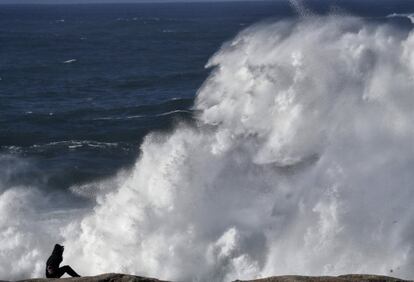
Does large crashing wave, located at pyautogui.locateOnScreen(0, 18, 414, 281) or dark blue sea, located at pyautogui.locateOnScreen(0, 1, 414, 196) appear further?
dark blue sea, located at pyautogui.locateOnScreen(0, 1, 414, 196)

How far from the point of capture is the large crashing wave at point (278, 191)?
68.9 ft

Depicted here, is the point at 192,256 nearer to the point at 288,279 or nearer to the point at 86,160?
the point at 288,279

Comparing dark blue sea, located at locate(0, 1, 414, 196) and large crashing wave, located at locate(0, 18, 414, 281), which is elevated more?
large crashing wave, located at locate(0, 18, 414, 281)

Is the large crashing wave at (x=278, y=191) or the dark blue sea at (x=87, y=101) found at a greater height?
the large crashing wave at (x=278, y=191)

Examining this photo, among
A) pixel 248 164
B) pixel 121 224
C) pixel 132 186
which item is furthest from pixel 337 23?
pixel 121 224

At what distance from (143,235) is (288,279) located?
1044 centimetres

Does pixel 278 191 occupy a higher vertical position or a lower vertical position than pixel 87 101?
higher

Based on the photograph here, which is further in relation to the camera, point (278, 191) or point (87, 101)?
point (87, 101)

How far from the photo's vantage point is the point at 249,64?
40188mm

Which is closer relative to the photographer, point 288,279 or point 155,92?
point 288,279

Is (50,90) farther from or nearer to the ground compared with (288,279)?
nearer to the ground

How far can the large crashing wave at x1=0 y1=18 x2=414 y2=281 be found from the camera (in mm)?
21000

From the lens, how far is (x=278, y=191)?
24.8 m

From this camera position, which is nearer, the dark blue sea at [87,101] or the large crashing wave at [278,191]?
the large crashing wave at [278,191]
